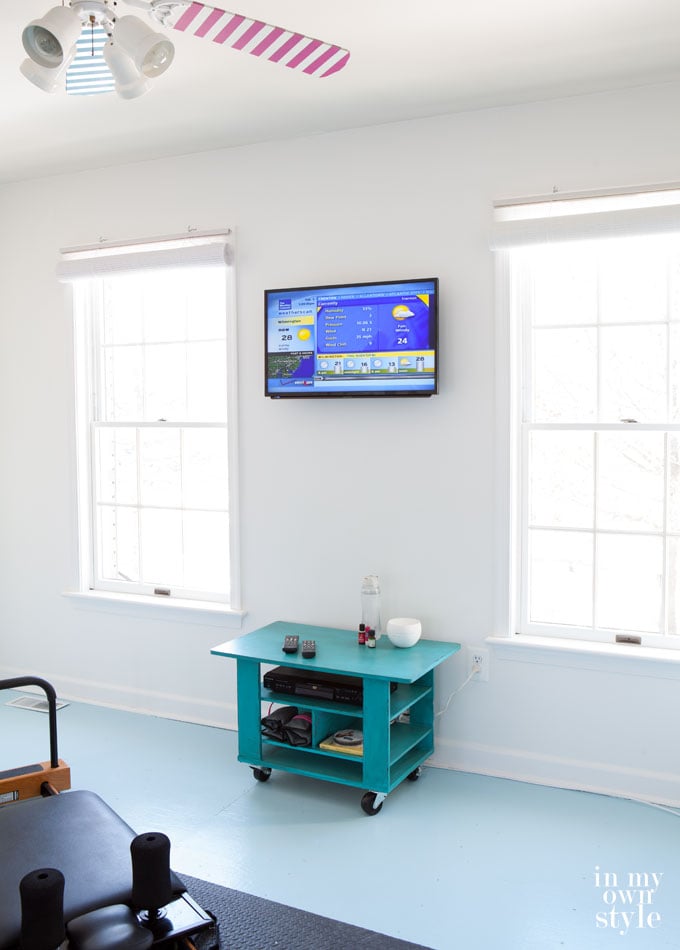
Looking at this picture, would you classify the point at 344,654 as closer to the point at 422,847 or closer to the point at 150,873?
the point at 422,847

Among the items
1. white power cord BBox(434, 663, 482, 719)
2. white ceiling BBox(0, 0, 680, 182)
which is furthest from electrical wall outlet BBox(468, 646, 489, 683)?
white ceiling BBox(0, 0, 680, 182)

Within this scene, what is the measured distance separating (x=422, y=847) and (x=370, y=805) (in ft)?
0.91

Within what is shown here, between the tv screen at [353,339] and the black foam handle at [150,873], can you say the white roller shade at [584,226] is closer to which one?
the tv screen at [353,339]

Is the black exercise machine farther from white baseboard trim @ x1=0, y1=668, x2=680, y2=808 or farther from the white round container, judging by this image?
white baseboard trim @ x1=0, y1=668, x2=680, y2=808

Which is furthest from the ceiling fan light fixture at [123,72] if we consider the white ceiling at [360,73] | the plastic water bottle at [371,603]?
the plastic water bottle at [371,603]

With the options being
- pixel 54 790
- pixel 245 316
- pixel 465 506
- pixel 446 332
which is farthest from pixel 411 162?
pixel 54 790

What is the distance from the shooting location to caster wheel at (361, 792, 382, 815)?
121 inches

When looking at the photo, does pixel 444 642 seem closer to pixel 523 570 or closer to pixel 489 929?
pixel 523 570

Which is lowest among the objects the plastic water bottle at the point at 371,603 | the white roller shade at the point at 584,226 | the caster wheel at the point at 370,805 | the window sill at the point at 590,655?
the caster wheel at the point at 370,805

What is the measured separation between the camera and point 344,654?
3.29m

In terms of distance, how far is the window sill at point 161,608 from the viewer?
398 centimetres

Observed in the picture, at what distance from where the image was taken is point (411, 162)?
3.48 m

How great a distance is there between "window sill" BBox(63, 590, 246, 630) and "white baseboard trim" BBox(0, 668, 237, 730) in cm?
39

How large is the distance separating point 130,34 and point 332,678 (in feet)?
7.73
